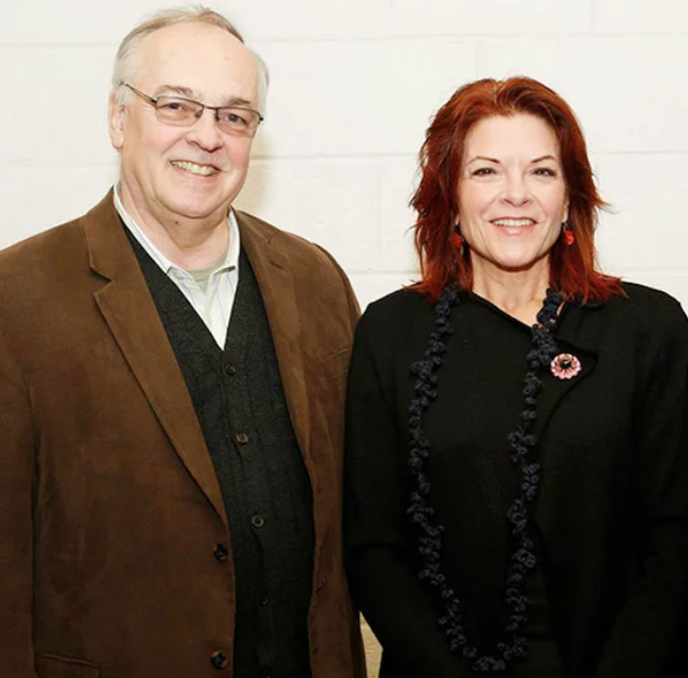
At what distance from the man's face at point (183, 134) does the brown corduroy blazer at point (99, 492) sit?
154 mm

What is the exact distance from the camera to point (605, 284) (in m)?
1.87

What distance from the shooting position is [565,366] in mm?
1788

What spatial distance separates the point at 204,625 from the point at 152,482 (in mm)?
248

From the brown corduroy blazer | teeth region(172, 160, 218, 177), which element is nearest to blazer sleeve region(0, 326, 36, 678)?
the brown corduroy blazer

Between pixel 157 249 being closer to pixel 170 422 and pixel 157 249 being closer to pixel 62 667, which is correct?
pixel 170 422

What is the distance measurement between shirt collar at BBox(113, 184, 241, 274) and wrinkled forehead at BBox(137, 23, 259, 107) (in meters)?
0.21

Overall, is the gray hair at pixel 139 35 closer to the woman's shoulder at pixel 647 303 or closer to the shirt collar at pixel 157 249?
the shirt collar at pixel 157 249

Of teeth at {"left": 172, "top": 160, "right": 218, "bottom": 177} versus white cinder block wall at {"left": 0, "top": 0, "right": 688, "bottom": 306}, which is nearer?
teeth at {"left": 172, "top": 160, "right": 218, "bottom": 177}

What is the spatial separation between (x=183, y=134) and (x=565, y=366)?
0.75 m

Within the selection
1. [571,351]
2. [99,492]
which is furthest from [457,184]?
[99,492]

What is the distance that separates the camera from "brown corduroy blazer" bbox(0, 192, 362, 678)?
66.6 inches

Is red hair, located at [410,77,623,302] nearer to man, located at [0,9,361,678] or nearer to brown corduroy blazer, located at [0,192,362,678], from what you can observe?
man, located at [0,9,361,678]

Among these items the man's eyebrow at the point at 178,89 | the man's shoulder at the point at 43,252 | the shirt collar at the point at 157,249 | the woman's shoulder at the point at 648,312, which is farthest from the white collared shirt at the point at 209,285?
the woman's shoulder at the point at 648,312

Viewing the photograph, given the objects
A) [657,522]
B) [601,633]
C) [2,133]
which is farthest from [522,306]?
[2,133]
